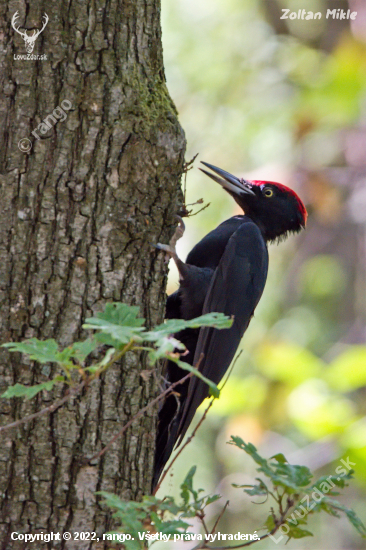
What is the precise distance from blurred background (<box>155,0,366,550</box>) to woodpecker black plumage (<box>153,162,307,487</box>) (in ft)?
4.39

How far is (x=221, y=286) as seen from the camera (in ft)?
9.66

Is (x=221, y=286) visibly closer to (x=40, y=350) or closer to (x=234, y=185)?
(x=234, y=185)

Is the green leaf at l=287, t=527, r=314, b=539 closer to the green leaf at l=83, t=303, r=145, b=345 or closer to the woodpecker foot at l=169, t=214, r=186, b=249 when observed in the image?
the green leaf at l=83, t=303, r=145, b=345

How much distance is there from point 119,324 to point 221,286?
177 cm

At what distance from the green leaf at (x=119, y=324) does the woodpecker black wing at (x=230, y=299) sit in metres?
1.42

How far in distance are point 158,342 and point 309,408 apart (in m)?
3.05

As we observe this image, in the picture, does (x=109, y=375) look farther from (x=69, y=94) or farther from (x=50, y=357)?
(x=69, y=94)

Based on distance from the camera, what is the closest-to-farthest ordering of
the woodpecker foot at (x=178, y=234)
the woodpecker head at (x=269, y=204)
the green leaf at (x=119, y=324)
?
the green leaf at (x=119, y=324) → the woodpecker foot at (x=178, y=234) → the woodpecker head at (x=269, y=204)

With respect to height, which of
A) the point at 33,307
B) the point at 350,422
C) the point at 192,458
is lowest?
the point at 192,458

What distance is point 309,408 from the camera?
3922 millimetres

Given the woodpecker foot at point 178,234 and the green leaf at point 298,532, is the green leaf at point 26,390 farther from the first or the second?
the woodpecker foot at point 178,234

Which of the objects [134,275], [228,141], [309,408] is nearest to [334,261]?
[228,141]

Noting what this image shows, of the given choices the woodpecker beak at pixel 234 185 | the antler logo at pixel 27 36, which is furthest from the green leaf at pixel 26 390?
the woodpecker beak at pixel 234 185

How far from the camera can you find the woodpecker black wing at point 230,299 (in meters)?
2.65
